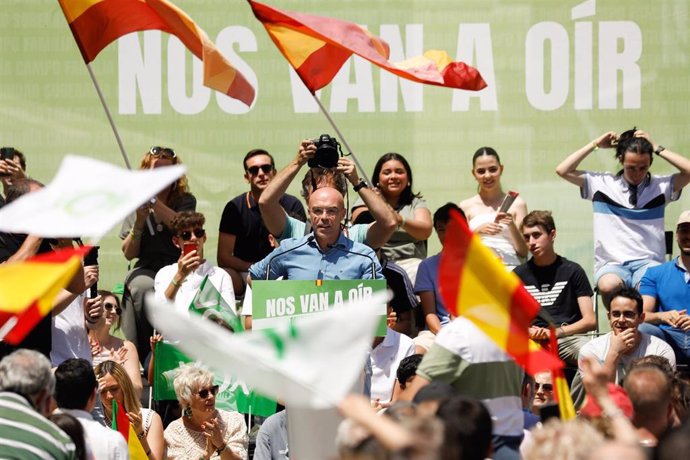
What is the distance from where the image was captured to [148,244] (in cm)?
1027

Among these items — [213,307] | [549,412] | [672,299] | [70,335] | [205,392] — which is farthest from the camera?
[672,299]

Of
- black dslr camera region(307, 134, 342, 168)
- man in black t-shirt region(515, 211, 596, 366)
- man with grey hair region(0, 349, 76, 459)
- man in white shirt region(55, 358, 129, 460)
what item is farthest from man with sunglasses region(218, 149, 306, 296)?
man with grey hair region(0, 349, 76, 459)

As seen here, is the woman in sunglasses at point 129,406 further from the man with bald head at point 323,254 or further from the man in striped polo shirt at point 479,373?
the man in striped polo shirt at point 479,373

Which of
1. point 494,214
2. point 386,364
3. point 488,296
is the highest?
point 494,214

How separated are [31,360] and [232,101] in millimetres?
5975

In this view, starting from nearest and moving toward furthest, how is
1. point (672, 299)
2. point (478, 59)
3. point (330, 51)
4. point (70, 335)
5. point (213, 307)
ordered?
point (70, 335) < point (213, 307) < point (672, 299) < point (330, 51) < point (478, 59)

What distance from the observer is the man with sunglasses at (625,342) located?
906 cm

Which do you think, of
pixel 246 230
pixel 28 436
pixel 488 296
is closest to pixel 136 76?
pixel 246 230

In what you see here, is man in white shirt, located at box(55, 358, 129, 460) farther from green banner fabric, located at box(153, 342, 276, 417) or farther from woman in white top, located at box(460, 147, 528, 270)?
woman in white top, located at box(460, 147, 528, 270)

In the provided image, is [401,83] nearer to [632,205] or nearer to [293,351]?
[632,205]

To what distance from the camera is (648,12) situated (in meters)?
11.6

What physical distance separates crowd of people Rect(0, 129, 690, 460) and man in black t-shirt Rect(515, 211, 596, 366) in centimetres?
1

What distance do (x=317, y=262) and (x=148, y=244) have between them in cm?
210

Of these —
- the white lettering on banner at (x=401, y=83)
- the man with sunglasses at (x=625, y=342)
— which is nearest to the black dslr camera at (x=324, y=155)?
the man with sunglasses at (x=625, y=342)
